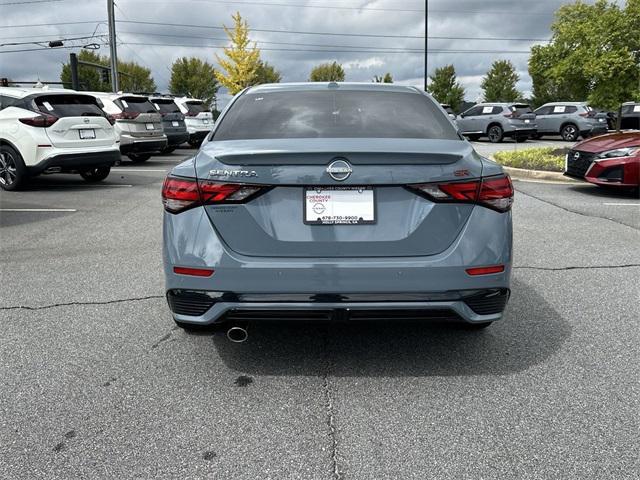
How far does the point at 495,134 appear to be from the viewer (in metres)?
26.4

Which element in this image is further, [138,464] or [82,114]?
[82,114]

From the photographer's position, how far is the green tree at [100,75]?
69.2 meters

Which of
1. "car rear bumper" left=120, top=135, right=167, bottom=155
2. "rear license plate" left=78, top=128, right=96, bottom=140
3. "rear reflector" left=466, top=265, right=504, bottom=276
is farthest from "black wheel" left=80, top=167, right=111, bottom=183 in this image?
"rear reflector" left=466, top=265, right=504, bottom=276

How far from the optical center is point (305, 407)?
9.44 feet

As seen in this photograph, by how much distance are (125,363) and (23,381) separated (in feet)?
1.72

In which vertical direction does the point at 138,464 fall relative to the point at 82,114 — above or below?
below

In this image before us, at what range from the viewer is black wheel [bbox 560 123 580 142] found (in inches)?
1051

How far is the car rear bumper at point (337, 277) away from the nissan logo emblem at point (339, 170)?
0.40 meters

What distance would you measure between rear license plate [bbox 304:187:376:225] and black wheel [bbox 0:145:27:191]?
9042mm

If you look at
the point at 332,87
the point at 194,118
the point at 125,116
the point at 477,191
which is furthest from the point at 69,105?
the point at 194,118

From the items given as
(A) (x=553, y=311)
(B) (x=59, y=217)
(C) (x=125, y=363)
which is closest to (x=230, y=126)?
(C) (x=125, y=363)

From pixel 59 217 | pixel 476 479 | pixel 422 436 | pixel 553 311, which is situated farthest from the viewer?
pixel 59 217

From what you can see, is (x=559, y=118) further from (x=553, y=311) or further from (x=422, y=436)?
(x=422, y=436)


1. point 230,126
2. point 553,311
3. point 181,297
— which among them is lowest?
point 553,311
